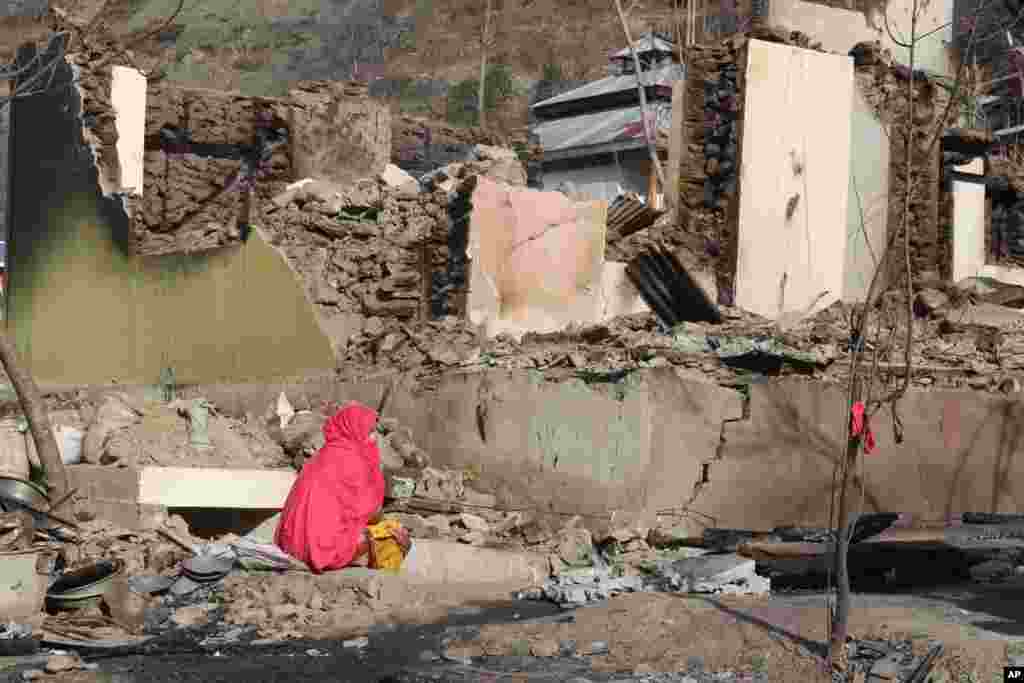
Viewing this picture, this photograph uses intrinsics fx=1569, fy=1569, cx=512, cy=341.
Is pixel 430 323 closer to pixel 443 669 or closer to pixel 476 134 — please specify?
pixel 443 669

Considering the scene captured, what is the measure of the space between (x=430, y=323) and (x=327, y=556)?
3.88m

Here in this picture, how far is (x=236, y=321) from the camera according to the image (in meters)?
12.9

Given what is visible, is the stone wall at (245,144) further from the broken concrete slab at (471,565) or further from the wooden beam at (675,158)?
the broken concrete slab at (471,565)

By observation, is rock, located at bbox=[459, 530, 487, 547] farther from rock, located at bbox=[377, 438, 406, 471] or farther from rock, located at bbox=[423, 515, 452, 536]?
rock, located at bbox=[377, 438, 406, 471]

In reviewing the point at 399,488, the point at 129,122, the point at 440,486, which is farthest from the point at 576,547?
the point at 129,122

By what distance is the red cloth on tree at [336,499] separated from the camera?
8648mm

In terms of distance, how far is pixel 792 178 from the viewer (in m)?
13.6

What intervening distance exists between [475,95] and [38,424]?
32.3 m

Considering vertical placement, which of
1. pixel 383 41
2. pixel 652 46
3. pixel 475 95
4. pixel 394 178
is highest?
pixel 383 41

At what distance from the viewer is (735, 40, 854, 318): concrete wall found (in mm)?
13336

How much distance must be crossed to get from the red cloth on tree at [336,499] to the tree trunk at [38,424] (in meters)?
1.36

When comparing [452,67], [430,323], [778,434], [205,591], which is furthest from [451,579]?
[452,67]

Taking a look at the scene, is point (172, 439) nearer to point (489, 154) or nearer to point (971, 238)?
point (489, 154)

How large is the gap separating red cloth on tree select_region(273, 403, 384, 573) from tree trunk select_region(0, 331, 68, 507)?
1.36 m
